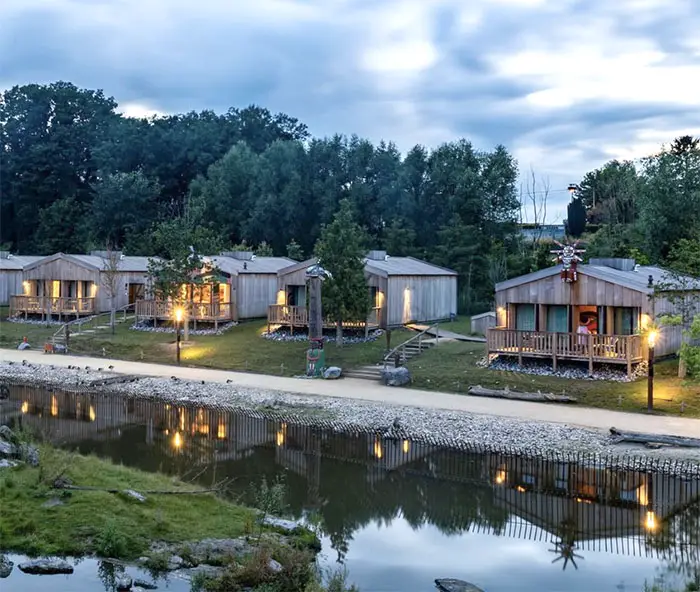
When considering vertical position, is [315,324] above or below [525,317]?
below

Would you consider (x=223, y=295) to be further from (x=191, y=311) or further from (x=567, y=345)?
(x=567, y=345)

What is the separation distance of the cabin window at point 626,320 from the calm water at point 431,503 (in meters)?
9.80

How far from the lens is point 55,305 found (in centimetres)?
4322

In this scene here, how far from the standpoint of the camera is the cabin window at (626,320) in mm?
26578

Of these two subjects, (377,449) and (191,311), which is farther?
(191,311)

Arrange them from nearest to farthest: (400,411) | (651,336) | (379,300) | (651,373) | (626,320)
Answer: (651,373), (651,336), (400,411), (626,320), (379,300)

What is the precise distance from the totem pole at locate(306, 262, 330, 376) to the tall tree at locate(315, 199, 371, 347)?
531 mm

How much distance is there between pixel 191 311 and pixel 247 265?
4755 mm

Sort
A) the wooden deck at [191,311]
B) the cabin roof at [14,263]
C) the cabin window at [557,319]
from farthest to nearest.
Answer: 1. the cabin roof at [14,263]
2. the wooden deck at [191,311]
3. the cabin window at [557,319]

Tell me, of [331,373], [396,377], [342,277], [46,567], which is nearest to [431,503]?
[46,567]

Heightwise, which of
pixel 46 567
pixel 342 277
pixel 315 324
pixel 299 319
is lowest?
pixel 46 567

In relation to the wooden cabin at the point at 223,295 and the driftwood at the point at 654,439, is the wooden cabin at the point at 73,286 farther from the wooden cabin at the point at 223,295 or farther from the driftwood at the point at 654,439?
the driftwood at the point at 654,439

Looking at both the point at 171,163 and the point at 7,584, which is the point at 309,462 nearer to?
the point at 7,584

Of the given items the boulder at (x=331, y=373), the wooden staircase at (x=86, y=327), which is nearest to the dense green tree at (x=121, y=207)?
the wooden staircase at (x=86, y=327)
